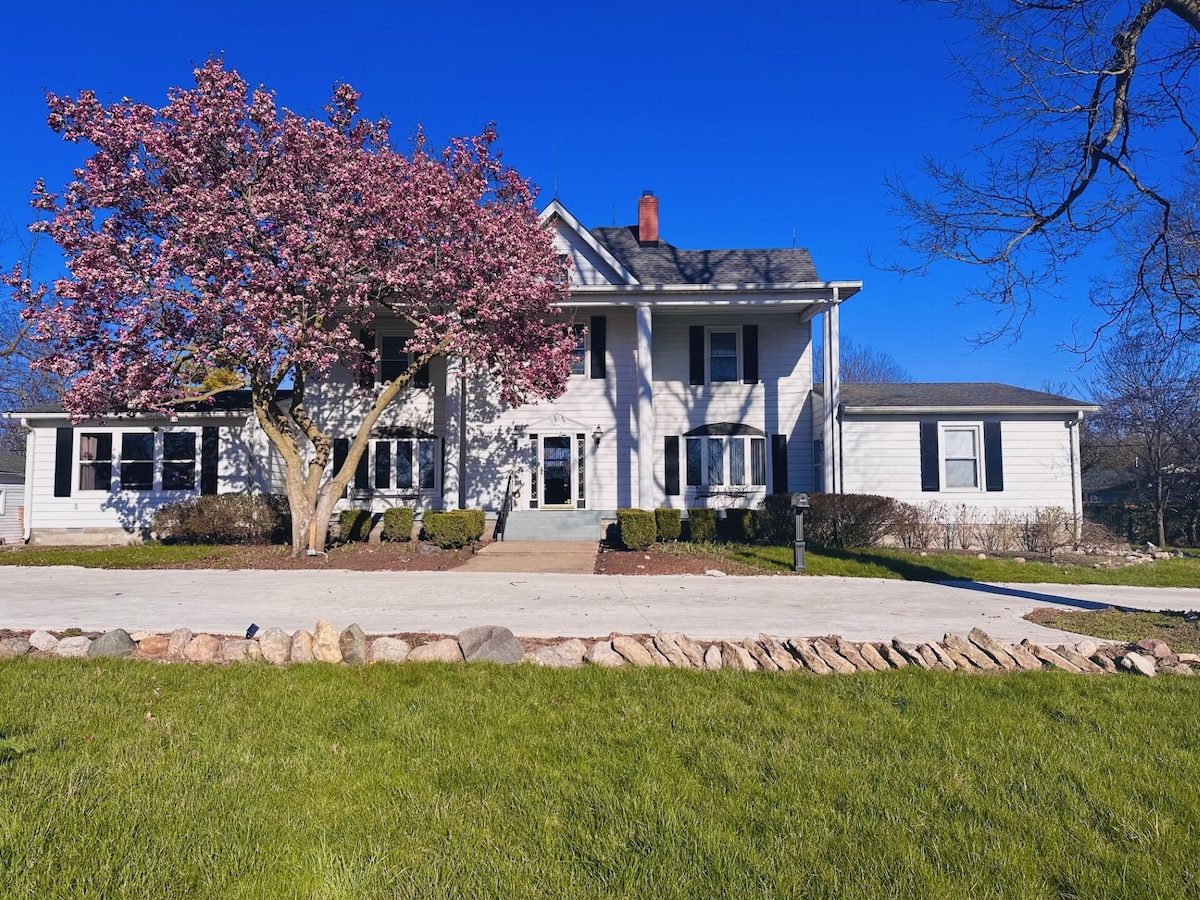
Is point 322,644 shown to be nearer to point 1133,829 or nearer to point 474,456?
point 1133,829

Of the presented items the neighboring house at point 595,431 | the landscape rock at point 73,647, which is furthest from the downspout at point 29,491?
the landscape rock at point 73,647

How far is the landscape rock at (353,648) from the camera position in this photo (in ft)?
18.5

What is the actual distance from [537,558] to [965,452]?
421 inches

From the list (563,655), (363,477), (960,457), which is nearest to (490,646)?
(563,655)

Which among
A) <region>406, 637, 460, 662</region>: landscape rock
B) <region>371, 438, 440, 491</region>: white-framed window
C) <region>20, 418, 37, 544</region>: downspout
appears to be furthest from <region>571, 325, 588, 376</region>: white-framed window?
<region>406, 637, 460, 662</region>: landscape rock

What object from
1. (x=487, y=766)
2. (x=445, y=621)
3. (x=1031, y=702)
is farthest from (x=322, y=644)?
(x=1031, y=702)

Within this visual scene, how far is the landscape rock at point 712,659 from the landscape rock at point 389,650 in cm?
224

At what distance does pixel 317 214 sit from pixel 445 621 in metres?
8.60

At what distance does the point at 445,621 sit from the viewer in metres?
7.51

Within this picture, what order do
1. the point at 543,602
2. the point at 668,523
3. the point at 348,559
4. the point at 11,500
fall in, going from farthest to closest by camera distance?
the point at 11,500
the point at 668,523
the point at 348,559
the point at 543,602

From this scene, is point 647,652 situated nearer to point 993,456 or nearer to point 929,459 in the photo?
point 929,459

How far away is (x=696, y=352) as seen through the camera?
19.4 m

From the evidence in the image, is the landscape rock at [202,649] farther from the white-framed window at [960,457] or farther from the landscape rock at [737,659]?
the white-framed window at [960,457]

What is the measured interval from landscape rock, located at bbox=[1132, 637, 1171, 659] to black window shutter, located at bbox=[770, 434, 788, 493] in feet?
41.0
